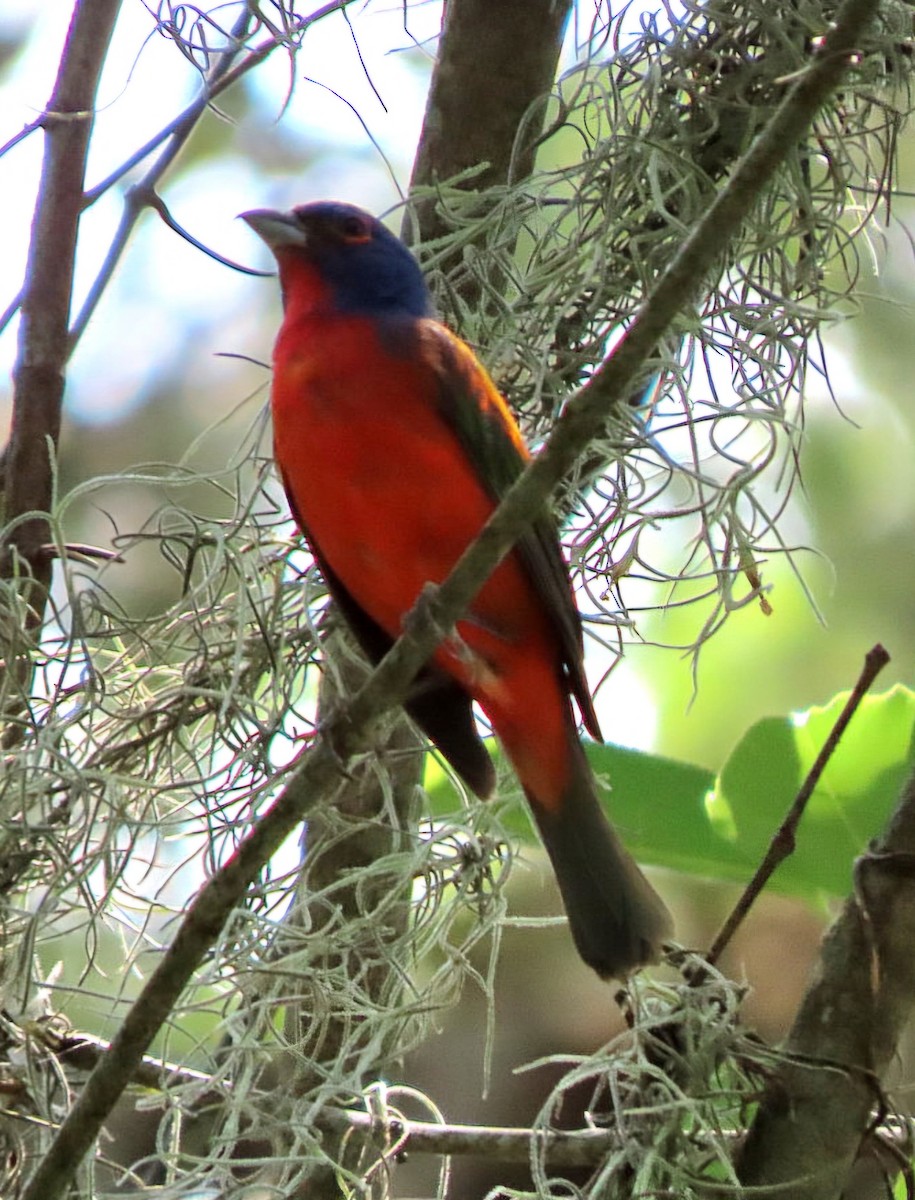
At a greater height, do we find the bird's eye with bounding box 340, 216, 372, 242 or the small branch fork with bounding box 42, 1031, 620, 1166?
the bird's eye with bounding box 340, 216, 372, 242

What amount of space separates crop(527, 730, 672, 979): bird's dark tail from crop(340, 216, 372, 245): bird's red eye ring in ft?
3.76

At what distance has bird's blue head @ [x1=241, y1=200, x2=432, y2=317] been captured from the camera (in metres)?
3.14

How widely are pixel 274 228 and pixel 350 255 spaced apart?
0.68ft

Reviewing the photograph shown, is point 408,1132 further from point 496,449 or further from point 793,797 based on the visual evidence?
point 496,449

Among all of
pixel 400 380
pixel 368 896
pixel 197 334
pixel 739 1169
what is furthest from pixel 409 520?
pixel 197 334

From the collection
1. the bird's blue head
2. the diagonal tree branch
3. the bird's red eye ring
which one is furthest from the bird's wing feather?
the diagonal tree branch

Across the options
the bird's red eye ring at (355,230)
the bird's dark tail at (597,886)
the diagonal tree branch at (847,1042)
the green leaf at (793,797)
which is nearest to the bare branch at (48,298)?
the bird's red eye ring at (355,230)

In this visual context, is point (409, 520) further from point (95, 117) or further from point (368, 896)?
point (95, 117)

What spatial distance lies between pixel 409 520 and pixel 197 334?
368cm

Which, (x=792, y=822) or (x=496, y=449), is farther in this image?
(x=496, y=449)

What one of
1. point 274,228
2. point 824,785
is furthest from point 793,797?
point 274,228

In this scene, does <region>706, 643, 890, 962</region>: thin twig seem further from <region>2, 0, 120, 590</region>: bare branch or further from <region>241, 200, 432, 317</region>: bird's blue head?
<region>2, 0, 120, 590</region>: bare branch

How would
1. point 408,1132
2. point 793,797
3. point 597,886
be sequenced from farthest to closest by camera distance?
point 597,886 → point 793,797 → point 408,1132

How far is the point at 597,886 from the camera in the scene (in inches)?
116
